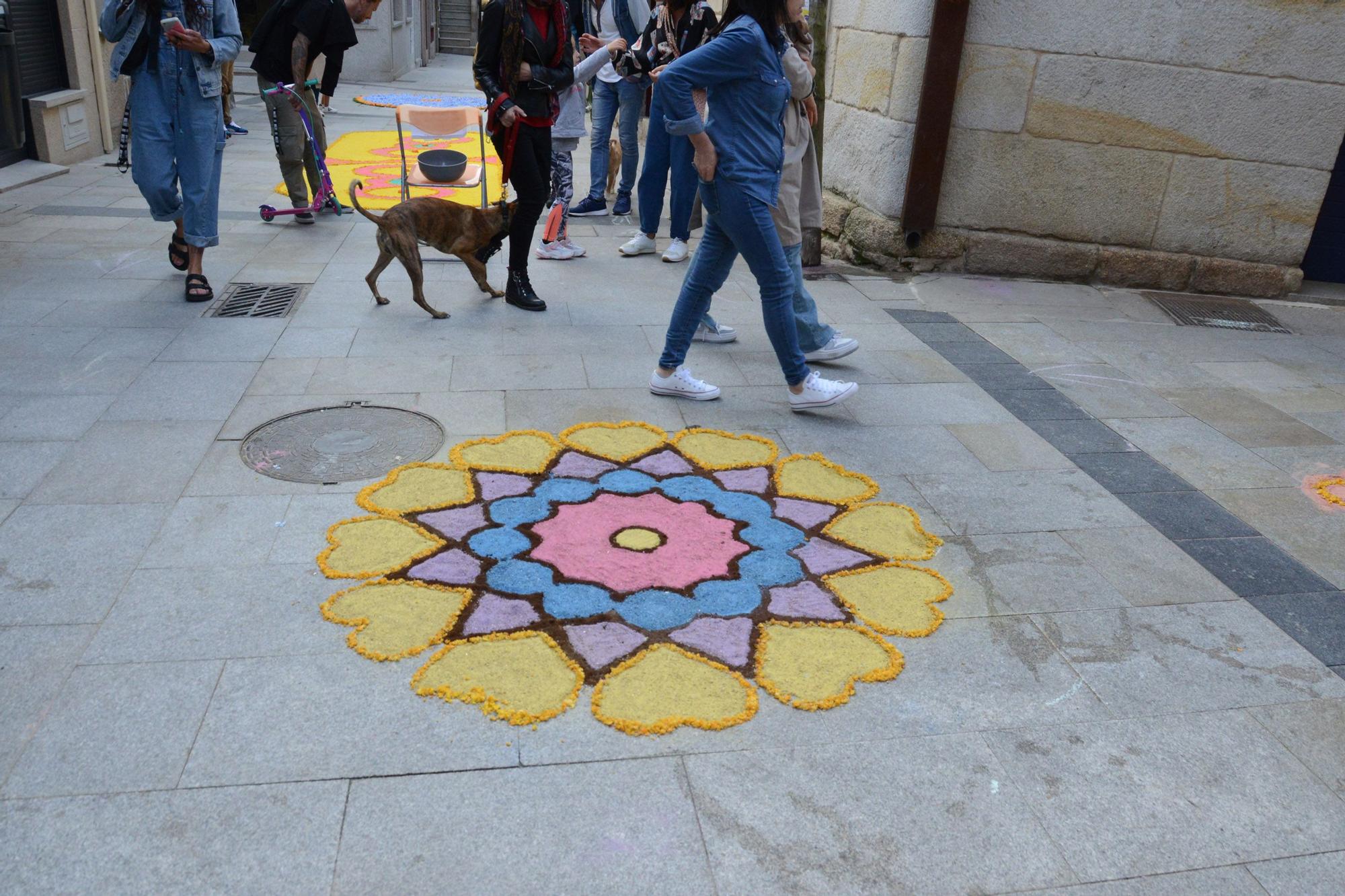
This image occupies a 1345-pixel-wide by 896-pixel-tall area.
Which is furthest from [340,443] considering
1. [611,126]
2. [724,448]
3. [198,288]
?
[611,126]

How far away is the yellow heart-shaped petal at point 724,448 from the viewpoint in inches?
161

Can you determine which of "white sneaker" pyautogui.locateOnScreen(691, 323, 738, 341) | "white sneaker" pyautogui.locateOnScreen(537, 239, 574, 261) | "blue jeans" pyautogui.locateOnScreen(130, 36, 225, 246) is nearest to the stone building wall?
"white sneaker" pyautogui.locateOnScreen(537, 239, 574, 261)

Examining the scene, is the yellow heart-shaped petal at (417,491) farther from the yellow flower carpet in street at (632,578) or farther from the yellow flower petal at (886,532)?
the yellow flower petal at (886,532)

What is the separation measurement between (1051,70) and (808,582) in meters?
5.08

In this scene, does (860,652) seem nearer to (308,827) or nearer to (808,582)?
(808,582)

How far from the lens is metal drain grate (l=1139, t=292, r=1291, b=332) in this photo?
21.7 ft

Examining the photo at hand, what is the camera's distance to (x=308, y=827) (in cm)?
217

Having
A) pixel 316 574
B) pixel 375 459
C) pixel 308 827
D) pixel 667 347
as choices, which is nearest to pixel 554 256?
pixel 667 347

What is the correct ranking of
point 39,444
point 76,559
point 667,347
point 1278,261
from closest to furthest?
1. point 76,559
2. point 39,444
3. point 667,347
4. point 1278,261

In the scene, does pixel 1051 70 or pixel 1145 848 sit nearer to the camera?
pixel 1145 848

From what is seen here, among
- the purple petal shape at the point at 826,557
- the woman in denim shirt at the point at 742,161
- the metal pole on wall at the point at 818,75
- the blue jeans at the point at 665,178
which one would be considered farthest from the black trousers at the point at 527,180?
the purple petal shape at the point at 826,557

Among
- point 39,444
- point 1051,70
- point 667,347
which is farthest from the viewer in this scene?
point 1051,70

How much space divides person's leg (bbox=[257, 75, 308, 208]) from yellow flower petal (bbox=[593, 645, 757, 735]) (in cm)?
599

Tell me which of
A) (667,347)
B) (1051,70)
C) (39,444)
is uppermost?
(1051,70)
